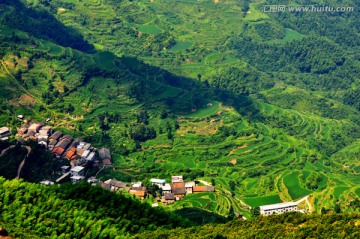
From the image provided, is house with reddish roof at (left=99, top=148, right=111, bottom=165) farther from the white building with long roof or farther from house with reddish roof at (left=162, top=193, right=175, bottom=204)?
the white building with long roof

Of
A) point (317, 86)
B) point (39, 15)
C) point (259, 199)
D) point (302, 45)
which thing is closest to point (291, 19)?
point (302, 45)

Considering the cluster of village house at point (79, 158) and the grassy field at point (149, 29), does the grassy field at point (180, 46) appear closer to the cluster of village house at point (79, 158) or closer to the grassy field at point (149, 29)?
the grassy field at point (149, 29)

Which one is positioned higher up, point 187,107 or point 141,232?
point 141,232

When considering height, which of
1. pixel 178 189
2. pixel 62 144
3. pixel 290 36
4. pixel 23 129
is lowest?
pixel 290 36

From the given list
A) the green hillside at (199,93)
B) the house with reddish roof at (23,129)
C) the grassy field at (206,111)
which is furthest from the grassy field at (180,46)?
the house with reddish roof at (23,129)

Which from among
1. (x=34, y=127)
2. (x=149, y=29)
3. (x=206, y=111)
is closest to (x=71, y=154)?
(x=34, y=127)

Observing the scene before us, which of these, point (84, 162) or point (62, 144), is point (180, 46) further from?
point (84, 162)

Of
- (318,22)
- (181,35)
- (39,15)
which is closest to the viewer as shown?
(39,15)

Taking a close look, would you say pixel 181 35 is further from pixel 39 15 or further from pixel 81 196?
pixel 81 196
